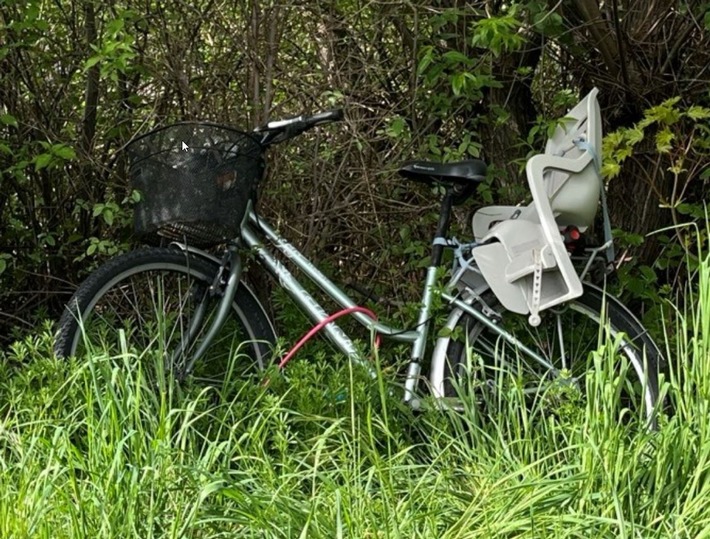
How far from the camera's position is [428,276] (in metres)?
3.38

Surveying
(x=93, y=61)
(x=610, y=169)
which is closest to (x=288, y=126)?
(x=93, y=61)

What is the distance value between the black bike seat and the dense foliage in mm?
384

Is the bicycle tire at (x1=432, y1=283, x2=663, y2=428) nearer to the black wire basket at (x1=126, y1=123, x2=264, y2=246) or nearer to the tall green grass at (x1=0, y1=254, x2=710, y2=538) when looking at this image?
the tall green grass at (x1=0, y1=254, x2=710, y2=538)

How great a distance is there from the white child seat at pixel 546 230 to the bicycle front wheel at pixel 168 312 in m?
0.85

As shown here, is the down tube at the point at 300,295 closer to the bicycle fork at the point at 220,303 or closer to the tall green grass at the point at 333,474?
the bicycle fork at the point at 220,303

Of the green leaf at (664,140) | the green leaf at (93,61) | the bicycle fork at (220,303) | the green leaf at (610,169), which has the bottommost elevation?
the bicycle fork at (220,303)

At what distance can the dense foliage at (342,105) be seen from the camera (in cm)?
381

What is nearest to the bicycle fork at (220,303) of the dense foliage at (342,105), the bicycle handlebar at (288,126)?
the bicycle handlebar at (288,126)

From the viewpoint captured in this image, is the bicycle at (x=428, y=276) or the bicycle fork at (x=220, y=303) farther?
the bicycle fork at (x=220, y=303)

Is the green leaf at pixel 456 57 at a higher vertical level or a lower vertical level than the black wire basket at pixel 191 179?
higher

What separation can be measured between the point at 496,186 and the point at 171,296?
1.56 meters

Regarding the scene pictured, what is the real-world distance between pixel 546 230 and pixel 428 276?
46 cm

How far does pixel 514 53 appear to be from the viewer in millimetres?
3961

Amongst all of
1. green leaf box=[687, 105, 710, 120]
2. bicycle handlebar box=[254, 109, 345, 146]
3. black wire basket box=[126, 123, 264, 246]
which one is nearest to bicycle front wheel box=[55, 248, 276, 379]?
black wire basket box=[126, 123, 264, 246]
